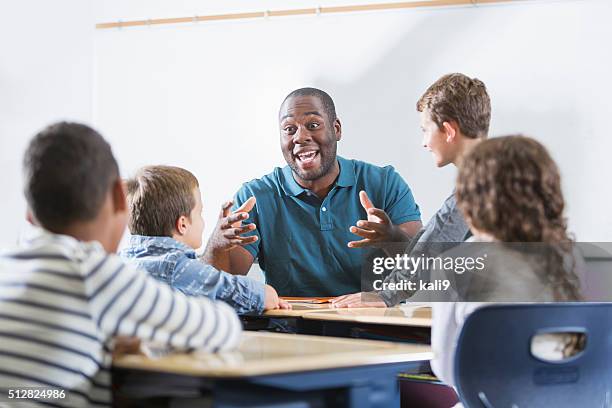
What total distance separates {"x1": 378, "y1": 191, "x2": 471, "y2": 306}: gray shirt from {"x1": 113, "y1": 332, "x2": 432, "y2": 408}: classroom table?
1207 mm

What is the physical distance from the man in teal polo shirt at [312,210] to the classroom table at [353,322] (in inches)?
22.1

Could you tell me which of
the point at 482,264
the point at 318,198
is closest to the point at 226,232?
the point at 318,198

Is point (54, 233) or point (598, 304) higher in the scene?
point (54, 233)

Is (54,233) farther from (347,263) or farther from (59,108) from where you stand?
(59,108)

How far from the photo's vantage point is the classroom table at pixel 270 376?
4.58 ft

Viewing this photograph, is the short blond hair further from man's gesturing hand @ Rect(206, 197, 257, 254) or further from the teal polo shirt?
Result: the teal polo shirt

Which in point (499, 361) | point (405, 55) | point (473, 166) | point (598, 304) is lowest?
point (499, 361)

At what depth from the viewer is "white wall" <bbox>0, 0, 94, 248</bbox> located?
13.9ft

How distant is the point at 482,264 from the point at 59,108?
299cm

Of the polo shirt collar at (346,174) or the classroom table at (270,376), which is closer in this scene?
the classroom table at (270,376)

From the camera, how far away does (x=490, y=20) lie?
3852 millimetres

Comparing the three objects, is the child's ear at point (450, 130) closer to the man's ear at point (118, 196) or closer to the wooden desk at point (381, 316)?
the wooden desk at point (381, 316)

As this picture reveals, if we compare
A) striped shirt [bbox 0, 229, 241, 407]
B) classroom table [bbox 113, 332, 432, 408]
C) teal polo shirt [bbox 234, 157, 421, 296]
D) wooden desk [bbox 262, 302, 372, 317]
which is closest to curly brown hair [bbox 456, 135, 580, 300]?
classroom table [bbox 113, 332, 432, 408]

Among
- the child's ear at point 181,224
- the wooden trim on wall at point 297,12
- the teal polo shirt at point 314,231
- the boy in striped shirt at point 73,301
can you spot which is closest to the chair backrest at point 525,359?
the boy in striped shirt at point 73,301
